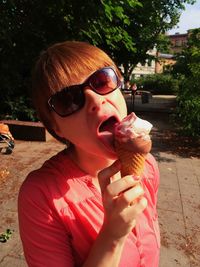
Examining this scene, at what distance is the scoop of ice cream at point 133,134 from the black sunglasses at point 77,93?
20 cm

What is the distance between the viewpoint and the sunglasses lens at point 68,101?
153 centimetres

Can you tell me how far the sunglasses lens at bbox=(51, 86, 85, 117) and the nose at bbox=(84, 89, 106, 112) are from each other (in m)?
0.02

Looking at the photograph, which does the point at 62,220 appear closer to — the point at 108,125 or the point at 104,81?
the point at 108,125

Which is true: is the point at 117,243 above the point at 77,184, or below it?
below

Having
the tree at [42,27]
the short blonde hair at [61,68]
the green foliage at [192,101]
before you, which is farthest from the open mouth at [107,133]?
the green foliage at [192,101]

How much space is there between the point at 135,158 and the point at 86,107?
0.33 m

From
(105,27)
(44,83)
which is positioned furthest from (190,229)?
(105,27)

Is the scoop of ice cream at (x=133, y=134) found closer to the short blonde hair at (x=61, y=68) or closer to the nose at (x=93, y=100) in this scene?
the nose at (x=93, y=100)

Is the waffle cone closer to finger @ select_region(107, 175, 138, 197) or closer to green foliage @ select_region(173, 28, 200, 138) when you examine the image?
finger @ select_region(107, 175, 138, 197)

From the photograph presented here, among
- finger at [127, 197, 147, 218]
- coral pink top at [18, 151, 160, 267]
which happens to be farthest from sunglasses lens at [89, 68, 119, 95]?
finger at [127, 197, 147, 218]

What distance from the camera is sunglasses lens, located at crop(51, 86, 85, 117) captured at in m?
1.53

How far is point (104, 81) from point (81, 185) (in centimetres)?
54

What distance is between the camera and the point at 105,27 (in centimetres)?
1003

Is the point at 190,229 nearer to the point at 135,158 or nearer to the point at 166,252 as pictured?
the point at 166,252
